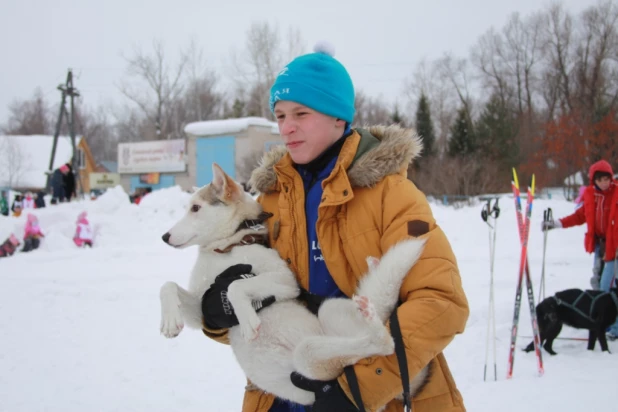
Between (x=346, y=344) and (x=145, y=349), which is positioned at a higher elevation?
(x=346, y=344)

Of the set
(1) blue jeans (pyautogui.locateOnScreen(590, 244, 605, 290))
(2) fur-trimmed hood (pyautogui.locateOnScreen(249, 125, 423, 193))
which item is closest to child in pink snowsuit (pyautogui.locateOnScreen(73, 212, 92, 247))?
(1) blue jeans (pyautogui.locateOnScreen(590, 244, 605, 290))

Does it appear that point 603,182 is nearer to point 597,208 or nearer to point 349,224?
point 597,208

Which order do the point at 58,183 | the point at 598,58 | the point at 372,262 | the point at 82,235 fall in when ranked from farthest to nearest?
the point at 598,58, the point at 58,183, the point at 82,235, the point at 372,262

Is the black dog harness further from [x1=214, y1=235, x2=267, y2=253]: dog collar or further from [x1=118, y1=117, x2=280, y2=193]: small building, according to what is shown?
[x1=118, y1=117, x2=280, y2=193]: small building

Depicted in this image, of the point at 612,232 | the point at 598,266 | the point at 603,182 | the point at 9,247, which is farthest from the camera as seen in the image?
the point at 9,247

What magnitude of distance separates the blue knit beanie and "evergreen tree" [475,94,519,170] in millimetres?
35329

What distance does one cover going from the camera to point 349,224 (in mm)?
1867

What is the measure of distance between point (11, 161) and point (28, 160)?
386 cm

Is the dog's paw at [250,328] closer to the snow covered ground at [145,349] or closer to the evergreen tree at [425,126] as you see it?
the snow covered ground at [145,349]

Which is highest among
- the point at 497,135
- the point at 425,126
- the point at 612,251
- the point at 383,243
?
the point at 425,126

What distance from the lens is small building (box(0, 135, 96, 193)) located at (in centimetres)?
3828

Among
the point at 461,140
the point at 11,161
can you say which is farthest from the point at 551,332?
the point at 11,161

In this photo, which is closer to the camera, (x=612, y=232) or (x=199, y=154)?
(x=612, y=232)

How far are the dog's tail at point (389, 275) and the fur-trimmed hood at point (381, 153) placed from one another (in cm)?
34
